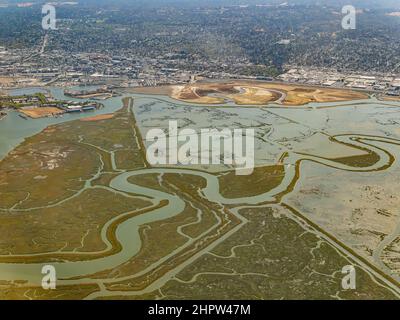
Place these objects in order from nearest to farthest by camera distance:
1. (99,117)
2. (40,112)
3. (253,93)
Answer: (99,117)
(40,112)
(253,93)

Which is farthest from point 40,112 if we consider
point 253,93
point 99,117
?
point 253,93

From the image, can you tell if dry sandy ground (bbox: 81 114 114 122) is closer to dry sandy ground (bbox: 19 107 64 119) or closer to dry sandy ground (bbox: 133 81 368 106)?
dry sandy ground (bbox: 19 107 64 119)

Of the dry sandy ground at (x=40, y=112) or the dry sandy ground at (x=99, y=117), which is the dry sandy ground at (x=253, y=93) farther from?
the dry sandy ground at (x=40, y=112)

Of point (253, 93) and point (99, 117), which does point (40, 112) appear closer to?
point (99, 117)

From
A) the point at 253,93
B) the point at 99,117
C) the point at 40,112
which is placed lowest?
the point at 99,117

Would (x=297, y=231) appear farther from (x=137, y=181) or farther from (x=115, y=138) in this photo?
(x=115, y=138)

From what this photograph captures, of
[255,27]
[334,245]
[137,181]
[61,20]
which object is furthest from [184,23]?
[334,245]

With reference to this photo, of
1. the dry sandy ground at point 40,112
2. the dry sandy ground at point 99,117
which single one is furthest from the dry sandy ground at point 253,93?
the dry sandy ground at point 40,112

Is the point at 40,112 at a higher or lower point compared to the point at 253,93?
lower
